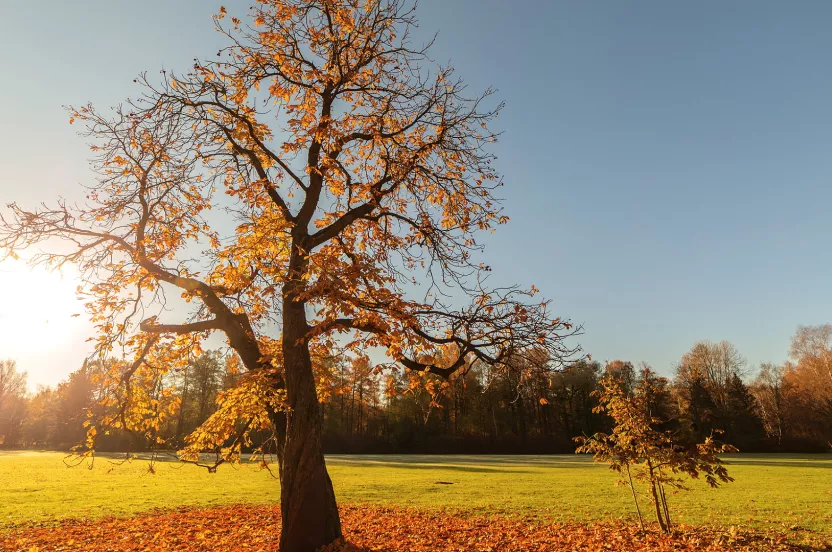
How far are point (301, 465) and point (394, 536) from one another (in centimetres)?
400

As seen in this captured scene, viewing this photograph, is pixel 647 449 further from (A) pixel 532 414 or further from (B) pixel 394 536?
(A) pixel 532 414

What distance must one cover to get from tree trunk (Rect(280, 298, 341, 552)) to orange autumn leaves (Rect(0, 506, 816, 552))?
1.68 feet

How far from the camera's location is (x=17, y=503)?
1748 centimetres

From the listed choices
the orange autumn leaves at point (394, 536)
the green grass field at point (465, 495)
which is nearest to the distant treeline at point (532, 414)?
the green grass field at point (465, 495)

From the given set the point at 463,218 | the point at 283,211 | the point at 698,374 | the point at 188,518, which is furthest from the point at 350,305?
the point at 698,374

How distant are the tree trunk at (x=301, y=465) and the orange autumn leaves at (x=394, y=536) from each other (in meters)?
0.51

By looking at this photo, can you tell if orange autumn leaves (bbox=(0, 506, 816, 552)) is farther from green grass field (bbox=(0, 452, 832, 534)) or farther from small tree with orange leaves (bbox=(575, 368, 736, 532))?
green grass field (bbox=(0, 452, 832, 534))

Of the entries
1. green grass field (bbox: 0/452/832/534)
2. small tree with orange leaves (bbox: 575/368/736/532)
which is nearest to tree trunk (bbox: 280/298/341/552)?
green grass field (bbox: 0/452/832/534)

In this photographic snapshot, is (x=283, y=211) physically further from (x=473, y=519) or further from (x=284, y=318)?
(x=473, y=519)

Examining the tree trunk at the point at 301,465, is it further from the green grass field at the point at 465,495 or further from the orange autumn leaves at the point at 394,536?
the green grass field at the point at 465,495

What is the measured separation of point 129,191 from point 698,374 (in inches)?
2821

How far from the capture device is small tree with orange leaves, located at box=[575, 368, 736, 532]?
9.69 m

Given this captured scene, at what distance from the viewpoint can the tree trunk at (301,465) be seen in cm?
862

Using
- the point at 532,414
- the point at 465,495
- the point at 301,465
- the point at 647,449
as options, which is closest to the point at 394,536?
the point at 301,465
